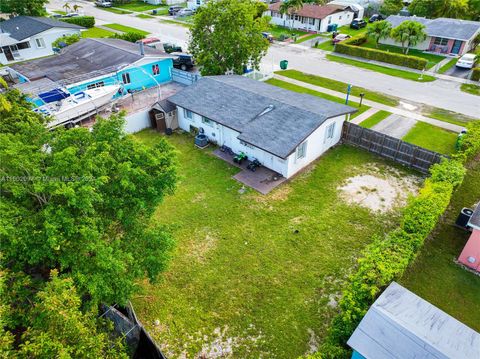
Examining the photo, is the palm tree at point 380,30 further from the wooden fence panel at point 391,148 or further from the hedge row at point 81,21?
the hedge row at point 81,21

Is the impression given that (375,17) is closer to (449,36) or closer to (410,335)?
(449,36)

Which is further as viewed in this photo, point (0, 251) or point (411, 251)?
point (411, 251)

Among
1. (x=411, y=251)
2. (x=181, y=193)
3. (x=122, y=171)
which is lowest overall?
(x=181, y=193)

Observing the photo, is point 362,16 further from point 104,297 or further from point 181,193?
point 104,297

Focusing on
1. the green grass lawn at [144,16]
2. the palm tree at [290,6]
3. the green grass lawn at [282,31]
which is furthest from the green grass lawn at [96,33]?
the palm tree at [290,6]

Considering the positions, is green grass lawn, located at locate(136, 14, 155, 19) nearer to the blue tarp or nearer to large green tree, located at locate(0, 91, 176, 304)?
the blue tarp

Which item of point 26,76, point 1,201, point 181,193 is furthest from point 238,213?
point 26,76
